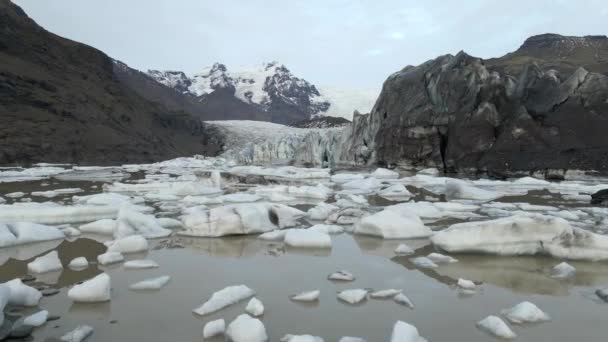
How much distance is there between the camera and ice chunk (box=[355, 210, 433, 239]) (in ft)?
14.8

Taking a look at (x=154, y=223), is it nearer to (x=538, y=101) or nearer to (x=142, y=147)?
(x=538, y=101)

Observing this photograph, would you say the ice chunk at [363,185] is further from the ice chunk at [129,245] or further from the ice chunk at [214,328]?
the ice chunk at [214,328]

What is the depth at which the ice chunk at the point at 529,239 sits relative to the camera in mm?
3703

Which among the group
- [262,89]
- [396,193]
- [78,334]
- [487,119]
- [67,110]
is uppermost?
[262,89]

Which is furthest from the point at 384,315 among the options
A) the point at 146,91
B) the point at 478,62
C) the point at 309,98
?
the point at 309,98

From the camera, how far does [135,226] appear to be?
4.60m

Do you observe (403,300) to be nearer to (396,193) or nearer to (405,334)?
(405,334)

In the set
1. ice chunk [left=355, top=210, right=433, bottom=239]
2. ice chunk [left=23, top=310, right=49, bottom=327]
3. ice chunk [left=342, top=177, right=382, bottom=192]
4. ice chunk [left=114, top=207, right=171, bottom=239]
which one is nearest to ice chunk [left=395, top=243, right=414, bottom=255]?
ice chunk [left=355, top=210, right=433, bottom=239]

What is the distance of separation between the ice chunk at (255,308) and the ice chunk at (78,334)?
31.8 inches

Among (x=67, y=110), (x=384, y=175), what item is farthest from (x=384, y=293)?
(x=67, y=110)

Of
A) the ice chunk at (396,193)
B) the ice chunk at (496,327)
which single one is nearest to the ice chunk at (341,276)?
the ice chunk at (496,327)

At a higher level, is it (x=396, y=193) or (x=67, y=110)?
(x=67, y=110)

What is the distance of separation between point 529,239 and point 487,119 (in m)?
13.5

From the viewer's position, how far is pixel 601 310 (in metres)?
2.51
